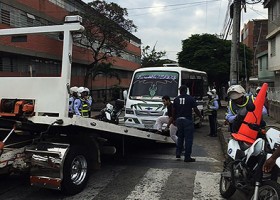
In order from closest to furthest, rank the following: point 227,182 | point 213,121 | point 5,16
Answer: point 227,182
point 213,121
point 5,16

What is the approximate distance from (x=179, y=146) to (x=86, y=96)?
479cm

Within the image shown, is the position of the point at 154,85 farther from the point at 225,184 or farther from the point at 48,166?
the point at 48,166

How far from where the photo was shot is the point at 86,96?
12117 millimetres

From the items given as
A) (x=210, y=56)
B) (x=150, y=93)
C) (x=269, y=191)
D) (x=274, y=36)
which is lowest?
(x=269, y=191)

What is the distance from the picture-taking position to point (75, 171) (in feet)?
18.8

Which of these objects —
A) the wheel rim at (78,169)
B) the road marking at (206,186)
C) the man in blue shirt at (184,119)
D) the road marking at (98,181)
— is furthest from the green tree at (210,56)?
the wheel rim at (78,169)

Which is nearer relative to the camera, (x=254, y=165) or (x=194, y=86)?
(x=254, y=165)

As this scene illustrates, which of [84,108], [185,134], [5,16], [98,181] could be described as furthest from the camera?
[5,16]

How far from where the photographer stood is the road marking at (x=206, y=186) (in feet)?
18.5

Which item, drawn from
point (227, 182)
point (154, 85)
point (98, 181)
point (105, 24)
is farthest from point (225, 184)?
point (105, 24)

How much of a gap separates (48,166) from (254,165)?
114 inches

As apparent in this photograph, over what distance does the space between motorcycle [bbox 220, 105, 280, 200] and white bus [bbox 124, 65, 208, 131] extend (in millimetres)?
6927

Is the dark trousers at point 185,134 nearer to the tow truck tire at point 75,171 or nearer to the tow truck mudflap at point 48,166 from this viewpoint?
the tow truck tire at point 75,171

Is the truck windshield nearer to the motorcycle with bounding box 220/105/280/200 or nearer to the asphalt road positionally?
the asphalt road
